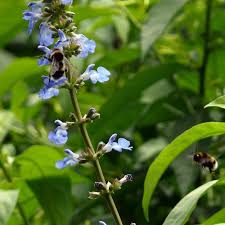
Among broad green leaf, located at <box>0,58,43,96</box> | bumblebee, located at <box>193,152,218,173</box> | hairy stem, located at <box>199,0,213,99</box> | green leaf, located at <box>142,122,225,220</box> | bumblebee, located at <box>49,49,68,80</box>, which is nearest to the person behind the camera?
bumblebee, located at <box>49,49,68,80</box>

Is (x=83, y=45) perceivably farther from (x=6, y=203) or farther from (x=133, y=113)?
(x=133, y=113)

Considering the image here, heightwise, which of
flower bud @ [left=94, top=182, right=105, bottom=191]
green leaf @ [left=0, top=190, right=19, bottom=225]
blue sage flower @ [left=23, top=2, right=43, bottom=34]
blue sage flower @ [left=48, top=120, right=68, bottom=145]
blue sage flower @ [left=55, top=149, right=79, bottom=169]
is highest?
blue sage flower @ [left=23, top=2, right=43, bottom=34]

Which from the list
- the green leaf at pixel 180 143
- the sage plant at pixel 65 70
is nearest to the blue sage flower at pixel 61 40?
the sage plant at pixel 65 70

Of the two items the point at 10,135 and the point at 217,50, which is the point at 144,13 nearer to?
the point at 217,50

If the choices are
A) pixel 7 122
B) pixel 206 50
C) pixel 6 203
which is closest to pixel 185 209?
pixel 6 203

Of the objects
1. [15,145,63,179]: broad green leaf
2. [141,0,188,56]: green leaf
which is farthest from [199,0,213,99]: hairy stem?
[15,145,63,179]: broad green leaf

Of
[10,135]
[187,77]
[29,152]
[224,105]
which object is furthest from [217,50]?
[224,105]

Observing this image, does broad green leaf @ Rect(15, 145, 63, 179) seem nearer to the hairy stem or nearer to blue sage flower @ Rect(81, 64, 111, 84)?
the hairy stem
